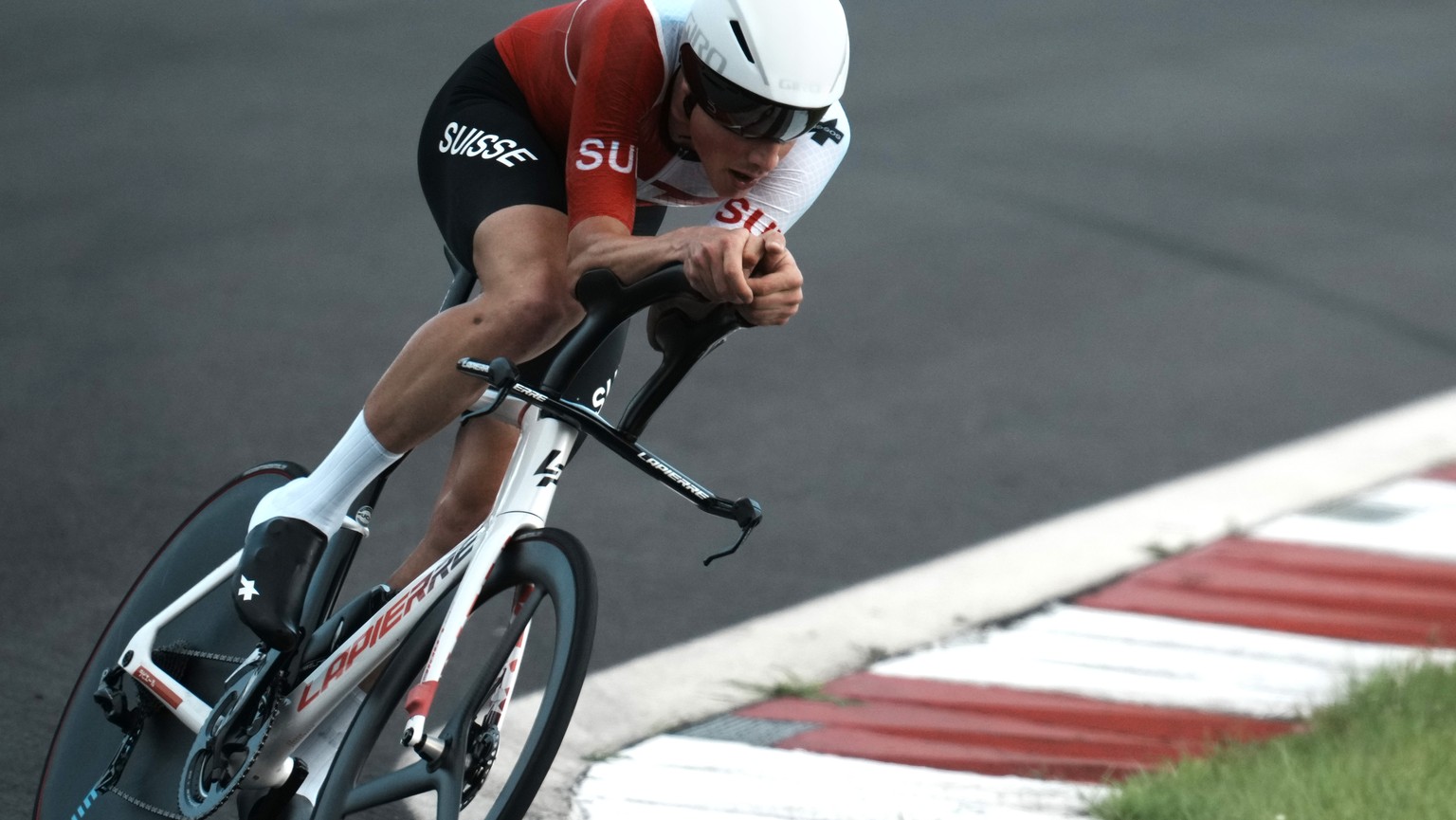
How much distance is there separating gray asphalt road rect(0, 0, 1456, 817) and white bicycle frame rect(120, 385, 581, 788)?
0.82 metres

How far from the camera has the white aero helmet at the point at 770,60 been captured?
9.15 feet

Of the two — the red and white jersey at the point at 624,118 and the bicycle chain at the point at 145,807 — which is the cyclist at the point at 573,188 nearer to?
the red and white jersey at the point at 624,118

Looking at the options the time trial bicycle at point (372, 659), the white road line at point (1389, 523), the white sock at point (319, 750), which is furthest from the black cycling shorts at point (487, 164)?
the white road line at point (1389, 523)

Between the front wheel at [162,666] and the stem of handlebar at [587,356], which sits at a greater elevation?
the stem of handlebar at [587,356]

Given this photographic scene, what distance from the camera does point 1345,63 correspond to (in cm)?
1210

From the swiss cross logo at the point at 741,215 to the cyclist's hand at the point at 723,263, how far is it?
55 centimetres

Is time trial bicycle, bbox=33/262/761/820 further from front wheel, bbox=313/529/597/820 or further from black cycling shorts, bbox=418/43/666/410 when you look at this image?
black cycling shorts, bbox=418/43/666/410

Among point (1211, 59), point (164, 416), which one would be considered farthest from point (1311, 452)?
point (1211, 59)

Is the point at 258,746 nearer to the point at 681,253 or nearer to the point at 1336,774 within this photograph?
the point at 681,253

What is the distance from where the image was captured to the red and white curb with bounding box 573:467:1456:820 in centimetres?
395

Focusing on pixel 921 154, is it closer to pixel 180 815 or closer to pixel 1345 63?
pixel 1345 63

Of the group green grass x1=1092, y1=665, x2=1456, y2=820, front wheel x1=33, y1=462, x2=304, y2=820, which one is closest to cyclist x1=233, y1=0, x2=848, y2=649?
front wheel x1=33, y1=462, x2=304, y2=820

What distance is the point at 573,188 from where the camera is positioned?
2945 mm

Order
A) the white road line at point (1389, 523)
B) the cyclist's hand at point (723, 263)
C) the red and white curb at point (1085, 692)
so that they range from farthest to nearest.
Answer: the white road line at point (1389, 523) < the red and white curb at point (1085, 692) < the cyclist's hand at point (723, 263)
